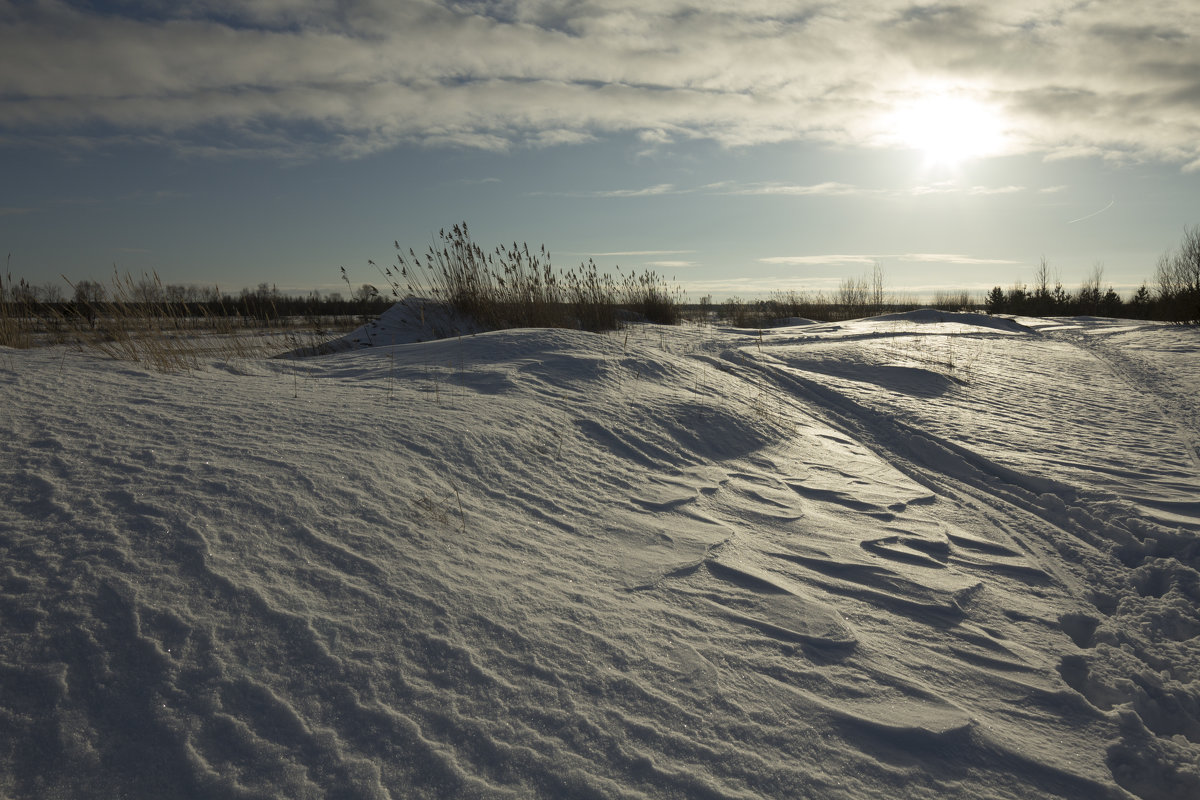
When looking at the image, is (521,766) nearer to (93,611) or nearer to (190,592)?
(190,592)

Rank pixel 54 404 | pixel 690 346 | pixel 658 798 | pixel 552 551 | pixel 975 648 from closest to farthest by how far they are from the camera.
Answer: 1. pixel 658 798
2. pixel 975 648
3. pixel 552 551
4. pixel 54 404
5. pixel 690 346

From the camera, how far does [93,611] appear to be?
147cm

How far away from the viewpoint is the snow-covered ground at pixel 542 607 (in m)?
1.31

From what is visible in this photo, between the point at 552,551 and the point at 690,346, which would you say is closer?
the point at 552,551

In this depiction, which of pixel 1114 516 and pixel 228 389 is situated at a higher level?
pixel 228 389

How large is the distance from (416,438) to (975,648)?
7.69 ft

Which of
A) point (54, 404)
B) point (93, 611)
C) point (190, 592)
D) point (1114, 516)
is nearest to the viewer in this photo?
point (93, 611)

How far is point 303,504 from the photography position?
2055mm

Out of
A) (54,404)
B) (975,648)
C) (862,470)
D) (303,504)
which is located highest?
(54,404)

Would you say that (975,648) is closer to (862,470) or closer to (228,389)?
(862,470)

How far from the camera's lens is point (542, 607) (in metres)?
1.84

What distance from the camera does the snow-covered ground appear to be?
131cm

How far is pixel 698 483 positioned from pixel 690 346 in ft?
15.4

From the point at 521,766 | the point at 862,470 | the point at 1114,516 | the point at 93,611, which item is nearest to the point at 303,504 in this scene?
the point at 93,611
